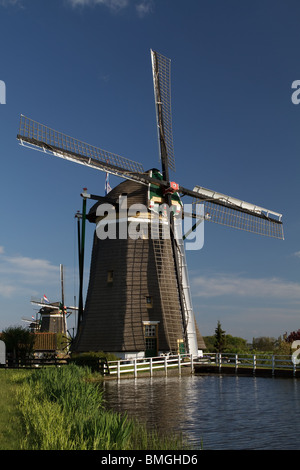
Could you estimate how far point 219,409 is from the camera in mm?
13438

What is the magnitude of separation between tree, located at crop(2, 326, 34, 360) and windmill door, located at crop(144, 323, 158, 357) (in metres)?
9.31

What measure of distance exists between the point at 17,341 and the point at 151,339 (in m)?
9.90

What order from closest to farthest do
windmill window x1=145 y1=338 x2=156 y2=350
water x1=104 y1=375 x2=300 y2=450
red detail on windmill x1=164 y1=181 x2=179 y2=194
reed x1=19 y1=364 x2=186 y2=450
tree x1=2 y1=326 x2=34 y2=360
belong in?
reed x1=19 y1=364 x2=186 y2=450 < water x1=104 y1=375 x2=300 y2=450 < windmill window x1=145 y1=338 x2=156 y2=350 < red detail on windmill x1=164 y1=181 x2=179 y2=194 < tree x1=2 y1=326 x2=34 y2=360

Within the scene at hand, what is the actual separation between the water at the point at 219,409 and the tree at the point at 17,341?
11811 millimetres

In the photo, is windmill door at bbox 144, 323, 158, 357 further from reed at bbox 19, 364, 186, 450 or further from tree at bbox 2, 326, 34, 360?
reed at bbox 19, 364, 186, 450

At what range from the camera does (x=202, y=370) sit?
89.0 feet

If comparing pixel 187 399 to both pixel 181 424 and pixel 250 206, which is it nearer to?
pixel 181 424

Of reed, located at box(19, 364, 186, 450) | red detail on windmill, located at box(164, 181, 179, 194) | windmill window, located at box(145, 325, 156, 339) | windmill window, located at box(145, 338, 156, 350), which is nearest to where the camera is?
reed, located at box(19, 364, 186, 450)

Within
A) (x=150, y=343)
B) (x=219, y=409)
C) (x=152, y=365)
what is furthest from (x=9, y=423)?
(x=150, y=343)

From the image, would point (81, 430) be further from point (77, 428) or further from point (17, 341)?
point (17, 341)

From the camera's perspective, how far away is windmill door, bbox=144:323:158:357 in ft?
89.7

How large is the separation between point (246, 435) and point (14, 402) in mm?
6527

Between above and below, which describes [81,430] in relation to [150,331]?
below

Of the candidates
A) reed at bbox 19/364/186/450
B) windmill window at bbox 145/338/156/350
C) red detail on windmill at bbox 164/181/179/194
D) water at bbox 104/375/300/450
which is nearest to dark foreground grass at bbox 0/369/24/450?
reed at bbox 19/364/186/450
